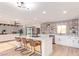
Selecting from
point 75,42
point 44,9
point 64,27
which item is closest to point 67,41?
point 75,42

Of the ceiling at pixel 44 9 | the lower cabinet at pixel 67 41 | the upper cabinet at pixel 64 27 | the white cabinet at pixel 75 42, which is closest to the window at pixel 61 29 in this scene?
the upper cabinet at pixel 64 27

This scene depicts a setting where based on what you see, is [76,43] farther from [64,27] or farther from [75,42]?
[64,27]

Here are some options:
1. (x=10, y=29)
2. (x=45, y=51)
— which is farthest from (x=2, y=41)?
(x=45, y=51)

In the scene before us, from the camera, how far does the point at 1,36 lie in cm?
770

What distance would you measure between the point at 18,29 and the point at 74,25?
708cm

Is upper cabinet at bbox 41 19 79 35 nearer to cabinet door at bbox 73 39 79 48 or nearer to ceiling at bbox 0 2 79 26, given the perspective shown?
cabinet door at bbox 73 39 79 48

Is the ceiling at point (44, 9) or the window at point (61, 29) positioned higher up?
the ceiling at point (44, 9)

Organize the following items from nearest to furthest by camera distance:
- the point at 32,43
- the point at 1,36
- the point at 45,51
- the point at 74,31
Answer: the point at 45,51 < the point at 32,43 < the point at 74,31 < the point at 1,36

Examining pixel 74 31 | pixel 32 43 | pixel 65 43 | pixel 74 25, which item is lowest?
pixel 65 43

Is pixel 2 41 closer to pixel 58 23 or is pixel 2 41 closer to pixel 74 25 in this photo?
pixel 58 23

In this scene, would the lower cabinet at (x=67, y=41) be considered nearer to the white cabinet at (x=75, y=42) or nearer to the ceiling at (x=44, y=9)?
the white cabinet at (x=75, y=42)

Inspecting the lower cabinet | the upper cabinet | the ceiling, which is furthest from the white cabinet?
the ceiling

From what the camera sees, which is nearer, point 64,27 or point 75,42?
point 75,42

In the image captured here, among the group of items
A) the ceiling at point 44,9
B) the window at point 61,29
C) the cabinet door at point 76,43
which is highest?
the ceiling at point 44,9
